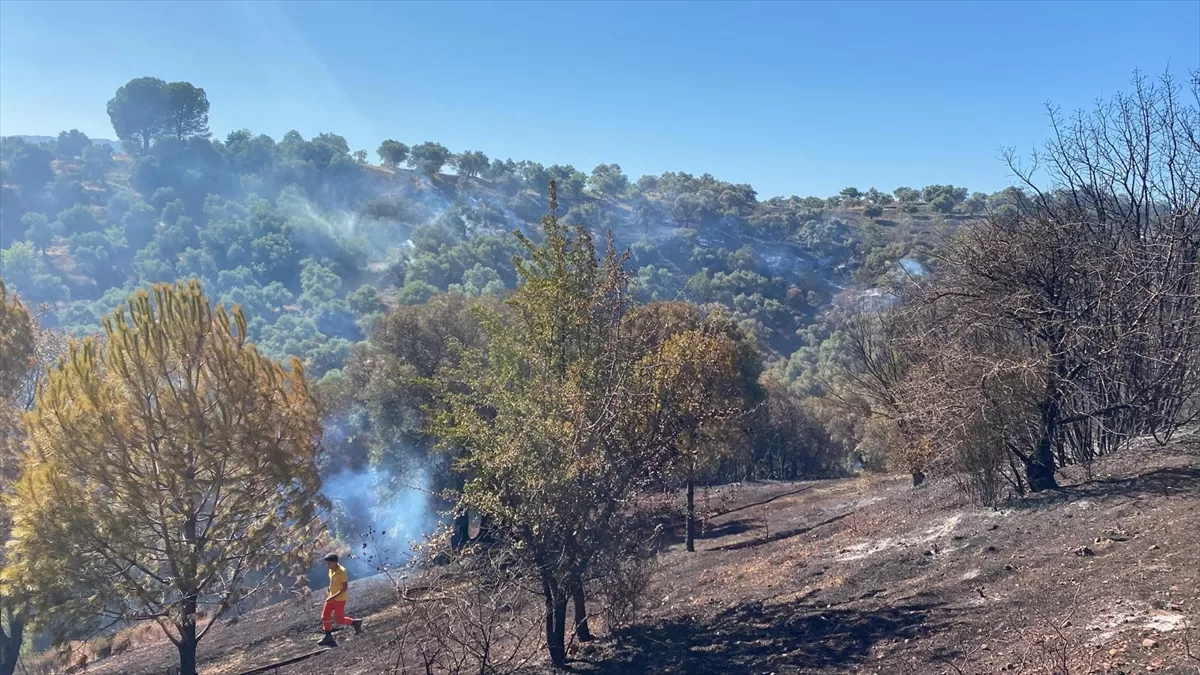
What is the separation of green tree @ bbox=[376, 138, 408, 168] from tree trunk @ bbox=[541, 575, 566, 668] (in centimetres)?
16973

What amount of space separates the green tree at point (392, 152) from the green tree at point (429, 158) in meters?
3.03

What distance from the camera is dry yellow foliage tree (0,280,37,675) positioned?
44.5 ft

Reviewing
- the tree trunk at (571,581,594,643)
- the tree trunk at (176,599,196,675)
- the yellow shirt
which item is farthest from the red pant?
the tree trunk at (571,581,594,643)

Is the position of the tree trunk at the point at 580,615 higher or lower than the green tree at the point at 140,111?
lower

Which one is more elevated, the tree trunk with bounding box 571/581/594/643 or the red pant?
the tree trunk with bounding box 571/581/594/643

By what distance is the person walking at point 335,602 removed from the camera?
1143 cm

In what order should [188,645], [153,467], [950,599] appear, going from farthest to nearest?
[188,645], [153,467], [950,599]

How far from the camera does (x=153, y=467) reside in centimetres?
1047

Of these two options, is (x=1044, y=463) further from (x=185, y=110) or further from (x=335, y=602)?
(x=185, y=110)

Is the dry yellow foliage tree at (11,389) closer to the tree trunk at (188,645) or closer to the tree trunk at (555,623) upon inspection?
the tree trunk at (188,645)

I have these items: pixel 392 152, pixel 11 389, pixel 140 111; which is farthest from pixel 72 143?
pixel 11 389

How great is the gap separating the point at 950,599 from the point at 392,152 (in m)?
171

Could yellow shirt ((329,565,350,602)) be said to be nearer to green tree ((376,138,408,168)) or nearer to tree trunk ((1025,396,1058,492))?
tree trunk ((1025,396,1058,492))

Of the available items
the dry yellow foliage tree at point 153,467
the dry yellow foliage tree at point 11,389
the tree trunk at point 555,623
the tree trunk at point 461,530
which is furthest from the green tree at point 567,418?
the dry yellow foliage tree at point 11,389
